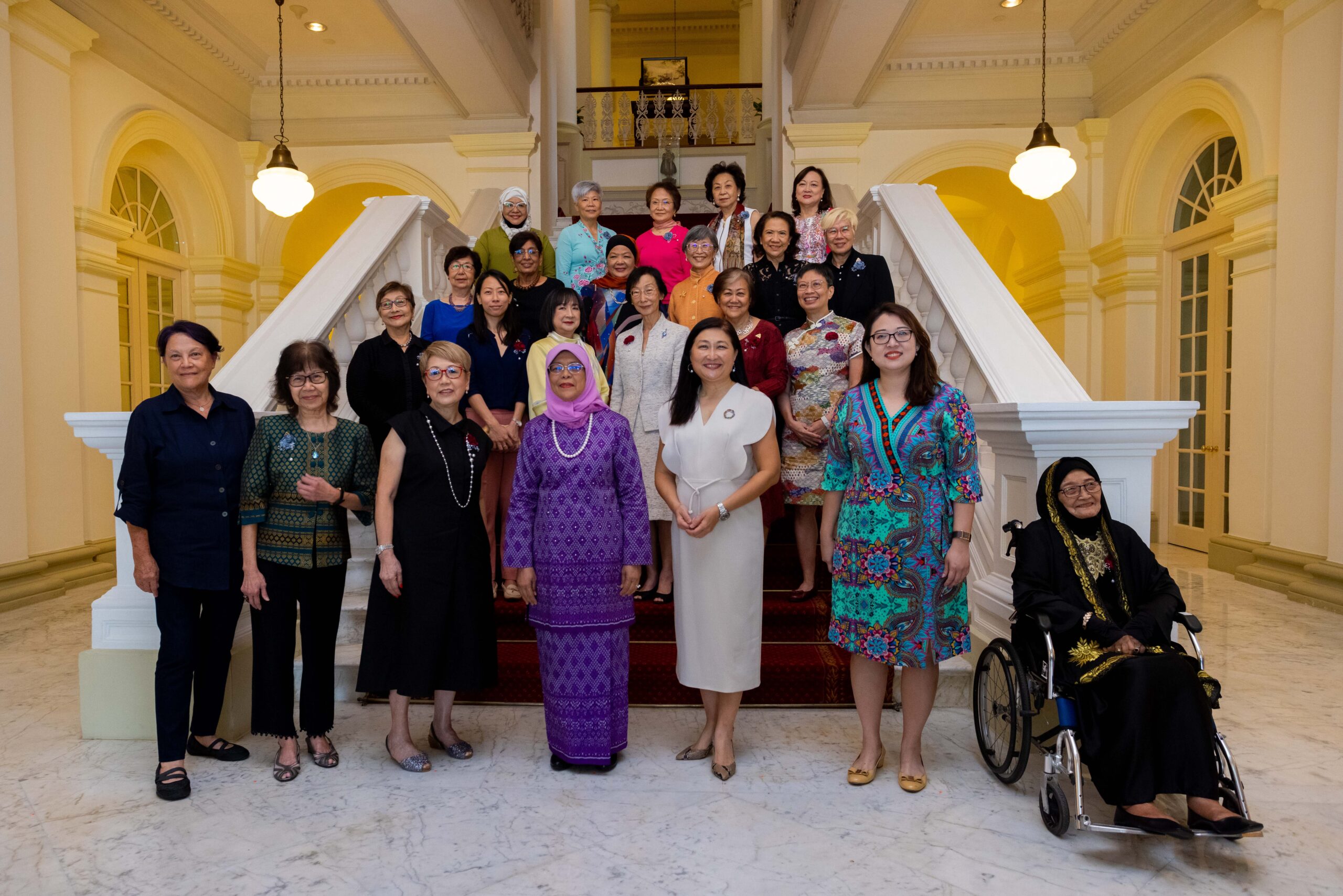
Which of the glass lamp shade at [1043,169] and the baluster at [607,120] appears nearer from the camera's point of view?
the glass lamp shade at [1043,169]

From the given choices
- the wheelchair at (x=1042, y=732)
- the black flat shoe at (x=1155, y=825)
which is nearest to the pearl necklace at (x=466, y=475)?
the wheelchair at (x=1042, y=732)

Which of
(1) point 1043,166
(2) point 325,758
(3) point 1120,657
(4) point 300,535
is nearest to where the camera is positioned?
(3) point 1120,657

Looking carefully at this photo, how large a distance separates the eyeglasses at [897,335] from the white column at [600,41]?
1199 centimetres

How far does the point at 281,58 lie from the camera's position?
8305 millimetres

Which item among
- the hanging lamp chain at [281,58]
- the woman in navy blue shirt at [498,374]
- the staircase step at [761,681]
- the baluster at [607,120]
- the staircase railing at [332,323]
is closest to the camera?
the staircase railing at [332,323]

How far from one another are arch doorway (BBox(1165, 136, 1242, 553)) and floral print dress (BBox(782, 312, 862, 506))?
15.1ft

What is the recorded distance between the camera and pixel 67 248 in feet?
20.9

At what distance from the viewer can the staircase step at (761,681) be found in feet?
11.7

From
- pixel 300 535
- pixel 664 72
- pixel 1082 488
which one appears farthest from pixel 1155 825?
pixel 664 72

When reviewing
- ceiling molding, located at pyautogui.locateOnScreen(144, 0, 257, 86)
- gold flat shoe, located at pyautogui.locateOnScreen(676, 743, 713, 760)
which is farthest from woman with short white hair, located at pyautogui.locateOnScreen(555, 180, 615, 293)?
ceiling molding, located at pyautogui.locateOnScreen(144, 0, 257, 86)

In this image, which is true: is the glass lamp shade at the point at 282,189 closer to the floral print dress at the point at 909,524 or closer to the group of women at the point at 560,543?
the group of women at the point at 560,543

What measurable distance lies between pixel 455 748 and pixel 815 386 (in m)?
2.16

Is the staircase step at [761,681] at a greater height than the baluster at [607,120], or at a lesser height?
lesser

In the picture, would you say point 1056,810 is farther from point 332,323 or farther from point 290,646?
point 332,323
